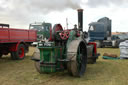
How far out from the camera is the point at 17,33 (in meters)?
7.84

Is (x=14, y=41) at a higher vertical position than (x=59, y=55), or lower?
higher

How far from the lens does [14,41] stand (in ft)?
25.1

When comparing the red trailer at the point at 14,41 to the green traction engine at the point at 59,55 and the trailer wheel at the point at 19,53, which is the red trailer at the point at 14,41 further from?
the green traction engine at the point at 59,55

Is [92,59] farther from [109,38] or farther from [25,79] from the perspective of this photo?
[109,38]

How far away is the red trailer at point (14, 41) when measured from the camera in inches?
276

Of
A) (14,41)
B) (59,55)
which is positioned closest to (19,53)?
(14,41)

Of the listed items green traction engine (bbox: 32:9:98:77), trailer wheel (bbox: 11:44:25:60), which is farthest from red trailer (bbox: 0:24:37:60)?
green traction engine (bbox: 32:9:98:77)

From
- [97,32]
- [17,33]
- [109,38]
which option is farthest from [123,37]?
[17,33]

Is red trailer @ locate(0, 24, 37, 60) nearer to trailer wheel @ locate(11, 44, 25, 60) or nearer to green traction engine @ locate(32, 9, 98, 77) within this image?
trailer wheel @ locate(11, 44, 25, 60)

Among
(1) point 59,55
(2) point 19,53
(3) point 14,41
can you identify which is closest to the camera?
(1) point 59,55

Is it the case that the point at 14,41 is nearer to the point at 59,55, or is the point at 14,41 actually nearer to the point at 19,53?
the point at 19,53

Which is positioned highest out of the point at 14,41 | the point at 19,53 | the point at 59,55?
the point at 14,41

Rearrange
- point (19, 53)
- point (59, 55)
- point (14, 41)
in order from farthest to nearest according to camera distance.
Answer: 1. point (19, 53)
2. point (14, 41)
3. point (59, 55)

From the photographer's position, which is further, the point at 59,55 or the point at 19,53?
the point at 19,53
